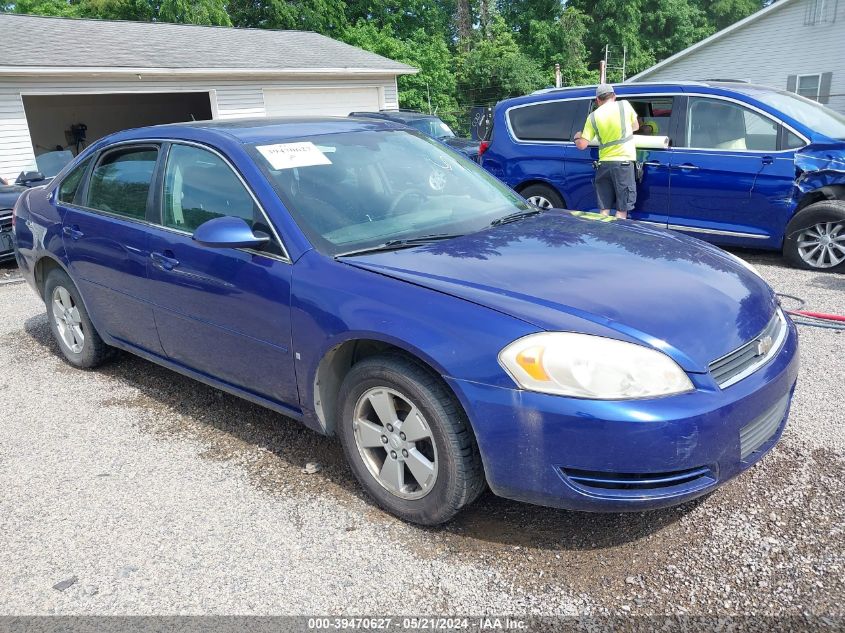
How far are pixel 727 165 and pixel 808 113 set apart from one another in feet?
3.56

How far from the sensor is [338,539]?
2951mm

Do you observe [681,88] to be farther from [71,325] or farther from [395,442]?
[71,325]

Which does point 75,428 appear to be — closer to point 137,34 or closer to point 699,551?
point 699,551

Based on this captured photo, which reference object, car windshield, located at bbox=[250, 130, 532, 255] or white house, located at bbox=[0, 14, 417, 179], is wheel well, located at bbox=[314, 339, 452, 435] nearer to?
car windshield, located at bbox=[250, 130, 532, 255]

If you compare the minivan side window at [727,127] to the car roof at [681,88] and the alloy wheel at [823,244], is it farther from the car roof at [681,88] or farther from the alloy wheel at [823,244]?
the alloy wheel at [823,244]

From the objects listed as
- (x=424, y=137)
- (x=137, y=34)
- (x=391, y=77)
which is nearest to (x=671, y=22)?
(x=391, y=77)

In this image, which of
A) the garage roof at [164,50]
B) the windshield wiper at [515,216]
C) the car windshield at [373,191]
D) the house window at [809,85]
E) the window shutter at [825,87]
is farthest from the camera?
the house window at [809,85]

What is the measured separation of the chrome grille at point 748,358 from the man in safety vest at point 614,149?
4.56 metres

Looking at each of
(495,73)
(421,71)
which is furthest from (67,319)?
(495,73)

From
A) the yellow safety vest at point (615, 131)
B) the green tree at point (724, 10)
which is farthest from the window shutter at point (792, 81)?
the green tree at point (724, 10)

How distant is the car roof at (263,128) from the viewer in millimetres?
3734

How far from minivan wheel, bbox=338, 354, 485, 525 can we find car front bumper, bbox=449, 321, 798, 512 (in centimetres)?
11

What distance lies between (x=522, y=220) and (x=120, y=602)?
2.58 meters

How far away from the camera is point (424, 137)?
440 centimetres
